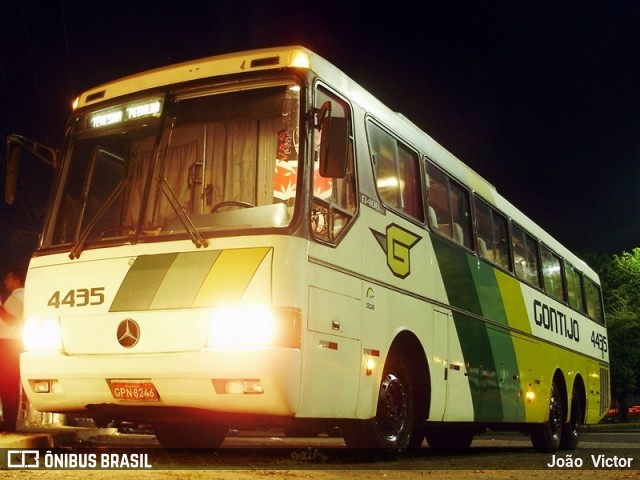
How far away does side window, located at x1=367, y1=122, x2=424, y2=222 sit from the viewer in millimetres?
8453

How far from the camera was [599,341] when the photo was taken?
60.7 feet

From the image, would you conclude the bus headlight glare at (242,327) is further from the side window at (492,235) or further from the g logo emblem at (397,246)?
the side window at (492,235)

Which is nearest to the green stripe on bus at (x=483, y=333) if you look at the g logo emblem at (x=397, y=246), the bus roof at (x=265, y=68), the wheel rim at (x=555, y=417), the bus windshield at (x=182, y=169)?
the g logo emblem at (x=397, y=246)

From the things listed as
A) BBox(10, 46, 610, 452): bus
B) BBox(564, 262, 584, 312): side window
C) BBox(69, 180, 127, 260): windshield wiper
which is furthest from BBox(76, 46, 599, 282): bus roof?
BBox(564, 262, 584, 312): side window

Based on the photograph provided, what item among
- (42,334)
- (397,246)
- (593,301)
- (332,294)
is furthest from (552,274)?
(42,334)

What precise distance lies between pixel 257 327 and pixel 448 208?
4312 millimetres

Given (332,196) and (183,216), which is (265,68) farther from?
(183,216)

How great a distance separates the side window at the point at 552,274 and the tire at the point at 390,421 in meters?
6.43

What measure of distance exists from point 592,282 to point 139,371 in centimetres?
1379

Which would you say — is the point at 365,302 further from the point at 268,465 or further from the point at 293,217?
the point at 268,465

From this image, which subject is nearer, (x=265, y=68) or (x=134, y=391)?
(x=134, y=391)

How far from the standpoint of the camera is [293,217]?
6.91 meters

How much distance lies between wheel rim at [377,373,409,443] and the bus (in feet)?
0.07

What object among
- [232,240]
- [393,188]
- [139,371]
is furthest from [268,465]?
[393,188]
